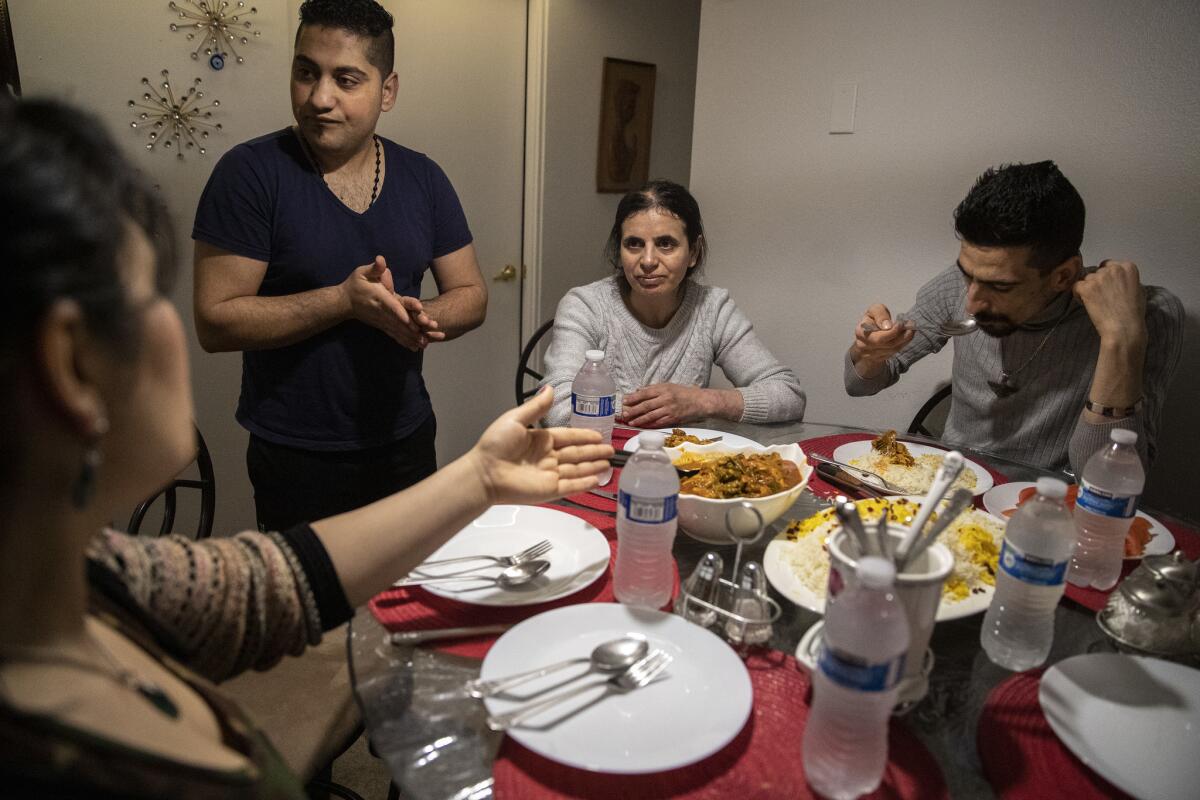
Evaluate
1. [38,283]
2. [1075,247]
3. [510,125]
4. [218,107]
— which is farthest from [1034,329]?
[218,107]

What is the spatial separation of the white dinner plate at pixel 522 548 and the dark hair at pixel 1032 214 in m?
1.26

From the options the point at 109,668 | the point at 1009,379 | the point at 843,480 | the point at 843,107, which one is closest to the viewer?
the point at 109,668

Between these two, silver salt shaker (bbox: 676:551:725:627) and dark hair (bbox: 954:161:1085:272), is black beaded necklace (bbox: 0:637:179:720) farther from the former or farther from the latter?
dark hair (bbox: 954:161:1085:272)

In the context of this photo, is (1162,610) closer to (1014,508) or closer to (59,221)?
(1014,508)

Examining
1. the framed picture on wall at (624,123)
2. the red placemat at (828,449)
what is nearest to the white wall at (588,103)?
the framed picture on wall at (624,123)

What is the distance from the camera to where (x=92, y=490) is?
1.95 ft

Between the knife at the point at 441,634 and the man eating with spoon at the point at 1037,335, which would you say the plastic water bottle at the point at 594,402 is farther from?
the man eating with spoon at the point at 1037,335

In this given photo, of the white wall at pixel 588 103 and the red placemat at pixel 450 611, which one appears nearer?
the red placemat at pixel 450 611

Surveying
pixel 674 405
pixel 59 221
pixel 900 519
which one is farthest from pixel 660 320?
pixel 59 221

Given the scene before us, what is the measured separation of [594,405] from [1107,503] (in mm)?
952

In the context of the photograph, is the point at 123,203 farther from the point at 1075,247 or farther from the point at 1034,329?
the point at 1034,329

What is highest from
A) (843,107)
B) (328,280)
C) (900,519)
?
(843,107)

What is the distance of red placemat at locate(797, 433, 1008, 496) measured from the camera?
5.11ft

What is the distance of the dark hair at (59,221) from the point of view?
508 mm
